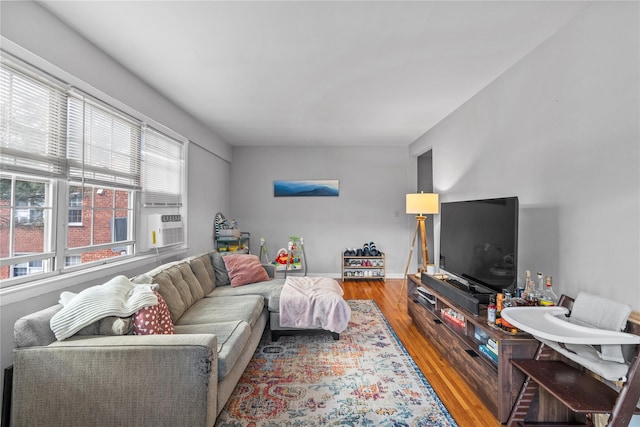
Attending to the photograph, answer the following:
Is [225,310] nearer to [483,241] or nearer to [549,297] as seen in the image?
[483,241]

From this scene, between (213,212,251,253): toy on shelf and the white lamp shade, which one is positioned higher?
the white lamp shade

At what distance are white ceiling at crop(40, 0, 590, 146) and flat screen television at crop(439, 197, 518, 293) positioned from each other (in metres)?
1.22

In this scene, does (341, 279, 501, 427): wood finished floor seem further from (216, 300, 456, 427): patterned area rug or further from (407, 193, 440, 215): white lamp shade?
(407, 193, 440, 215): white lamp shade

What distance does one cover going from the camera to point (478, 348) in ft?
6.91

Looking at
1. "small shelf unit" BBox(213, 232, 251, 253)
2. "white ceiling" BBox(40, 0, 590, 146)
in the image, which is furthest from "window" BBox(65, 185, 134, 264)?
"small shelf unit" BBox(213, 232, 251, 253)

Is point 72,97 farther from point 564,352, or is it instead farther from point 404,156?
point 404,156

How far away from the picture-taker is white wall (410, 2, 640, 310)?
1.59 meters

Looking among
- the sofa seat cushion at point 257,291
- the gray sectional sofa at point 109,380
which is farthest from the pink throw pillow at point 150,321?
the sofa seat cushion at point 257,291

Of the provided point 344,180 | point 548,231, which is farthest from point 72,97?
point 344,180

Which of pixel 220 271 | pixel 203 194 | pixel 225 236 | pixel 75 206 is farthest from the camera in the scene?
pixel 225 236

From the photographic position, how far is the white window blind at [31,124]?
1677mm

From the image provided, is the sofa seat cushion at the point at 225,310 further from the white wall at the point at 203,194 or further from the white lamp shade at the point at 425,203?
the white lamp shade at the point at 425,203

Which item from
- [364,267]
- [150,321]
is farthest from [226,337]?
[364,267]

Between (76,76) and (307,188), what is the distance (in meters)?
3.98
